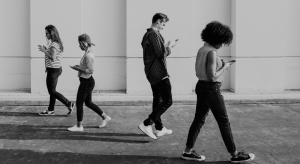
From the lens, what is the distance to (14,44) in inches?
425

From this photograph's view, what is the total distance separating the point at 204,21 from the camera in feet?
35.6

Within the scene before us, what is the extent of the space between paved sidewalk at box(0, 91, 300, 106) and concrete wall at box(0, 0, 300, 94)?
21.3 inches

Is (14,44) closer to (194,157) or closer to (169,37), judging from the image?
(169,37)

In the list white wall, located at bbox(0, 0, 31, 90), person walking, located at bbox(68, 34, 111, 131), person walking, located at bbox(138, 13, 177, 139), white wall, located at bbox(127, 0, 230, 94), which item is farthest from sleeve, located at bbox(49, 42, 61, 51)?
white wall, located at bbox(0, 0, 31, 90)

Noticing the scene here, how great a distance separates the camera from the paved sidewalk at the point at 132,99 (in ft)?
31.0

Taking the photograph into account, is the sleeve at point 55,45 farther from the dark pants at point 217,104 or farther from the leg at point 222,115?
the leg at point 222,115

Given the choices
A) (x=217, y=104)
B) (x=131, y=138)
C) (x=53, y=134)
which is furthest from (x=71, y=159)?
(x=217, y=104)

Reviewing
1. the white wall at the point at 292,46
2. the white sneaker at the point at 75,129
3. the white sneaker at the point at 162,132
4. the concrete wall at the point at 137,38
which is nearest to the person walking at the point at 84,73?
the white sneaker at the point at 75,129

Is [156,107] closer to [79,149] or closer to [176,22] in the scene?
[79,149]

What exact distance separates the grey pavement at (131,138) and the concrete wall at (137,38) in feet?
5.73

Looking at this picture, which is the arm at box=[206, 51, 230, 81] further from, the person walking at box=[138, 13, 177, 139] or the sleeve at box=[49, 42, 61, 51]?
the sleeve at box=[49, 42, 61, 51]

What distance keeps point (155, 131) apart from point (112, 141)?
76cm

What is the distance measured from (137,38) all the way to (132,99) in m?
1.64

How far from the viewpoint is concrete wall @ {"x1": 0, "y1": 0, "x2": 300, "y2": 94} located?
33.8 feet
